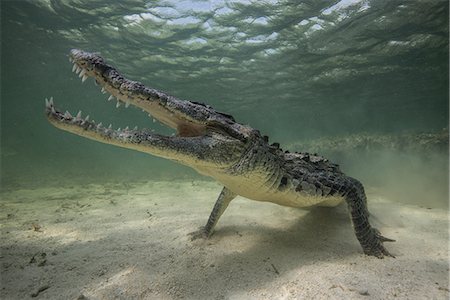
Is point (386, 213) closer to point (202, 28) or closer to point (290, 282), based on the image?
point (290, 282)

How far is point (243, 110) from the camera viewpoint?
120 feet

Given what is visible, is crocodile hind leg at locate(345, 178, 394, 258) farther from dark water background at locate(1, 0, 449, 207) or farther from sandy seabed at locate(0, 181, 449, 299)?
dark water background at locate(1, 0, 449, 207)

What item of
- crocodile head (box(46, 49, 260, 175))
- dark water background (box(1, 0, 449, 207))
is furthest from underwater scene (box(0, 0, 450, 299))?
dark water background (box(1, 0, 449, 207))

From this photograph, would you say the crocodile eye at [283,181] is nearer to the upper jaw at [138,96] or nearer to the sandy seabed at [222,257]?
the sandy seabed at [222,257]

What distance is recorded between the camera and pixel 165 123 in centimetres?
338

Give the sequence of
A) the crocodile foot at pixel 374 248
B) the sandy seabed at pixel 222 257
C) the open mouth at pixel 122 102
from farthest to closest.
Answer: the crocodile foot at pixel 374 248, the sandy seabed at pixel 222 257, the open mouth at pixel 122 102

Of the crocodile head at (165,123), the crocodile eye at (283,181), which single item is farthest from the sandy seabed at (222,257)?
the crocodile head at (165,123)

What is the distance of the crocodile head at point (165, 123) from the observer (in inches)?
95.5

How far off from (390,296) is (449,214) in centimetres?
457

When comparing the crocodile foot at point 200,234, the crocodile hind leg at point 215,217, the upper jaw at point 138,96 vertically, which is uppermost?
the upper jaw at point 138,96

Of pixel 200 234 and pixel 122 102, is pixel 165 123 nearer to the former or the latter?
pixel 122 102

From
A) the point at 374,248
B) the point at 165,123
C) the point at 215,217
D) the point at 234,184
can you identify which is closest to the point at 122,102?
the point at 165,123

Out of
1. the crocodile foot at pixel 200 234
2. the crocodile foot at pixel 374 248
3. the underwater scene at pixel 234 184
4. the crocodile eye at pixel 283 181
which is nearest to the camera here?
the underwater scene at pixel 234 184

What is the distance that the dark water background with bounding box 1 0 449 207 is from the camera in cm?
1181
